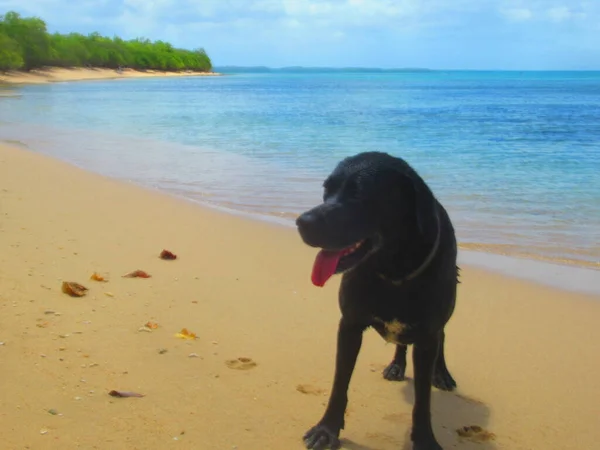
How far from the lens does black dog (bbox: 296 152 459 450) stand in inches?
105

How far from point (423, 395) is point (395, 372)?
0.77 metres

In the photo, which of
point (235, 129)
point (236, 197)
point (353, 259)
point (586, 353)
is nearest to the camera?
point (353, 259)

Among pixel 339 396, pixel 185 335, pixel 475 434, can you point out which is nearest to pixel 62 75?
pixel 185 335

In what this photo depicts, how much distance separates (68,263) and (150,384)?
7.21ft

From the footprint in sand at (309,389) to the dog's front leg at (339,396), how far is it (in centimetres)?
44

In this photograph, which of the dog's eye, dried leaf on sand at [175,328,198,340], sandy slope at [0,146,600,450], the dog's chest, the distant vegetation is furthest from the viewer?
the distant vegetation

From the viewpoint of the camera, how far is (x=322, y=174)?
1244 cm

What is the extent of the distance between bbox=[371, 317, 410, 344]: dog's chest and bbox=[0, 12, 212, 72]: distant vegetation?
70.6m

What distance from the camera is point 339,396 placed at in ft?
10.3

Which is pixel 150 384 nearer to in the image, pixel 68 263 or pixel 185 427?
pixel 185 427

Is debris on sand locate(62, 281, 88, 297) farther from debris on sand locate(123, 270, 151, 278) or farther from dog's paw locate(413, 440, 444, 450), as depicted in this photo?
dog's paw locate(413, 440, 444, 450)

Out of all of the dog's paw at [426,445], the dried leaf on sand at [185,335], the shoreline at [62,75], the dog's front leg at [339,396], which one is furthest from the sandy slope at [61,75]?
the dog's paw at [426,445]

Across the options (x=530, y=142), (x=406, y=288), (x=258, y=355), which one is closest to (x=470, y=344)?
(x=258, y=355)

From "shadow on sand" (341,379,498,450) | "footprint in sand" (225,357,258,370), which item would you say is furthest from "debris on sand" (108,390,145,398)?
"shadow on sand" (341,379,498,450)
